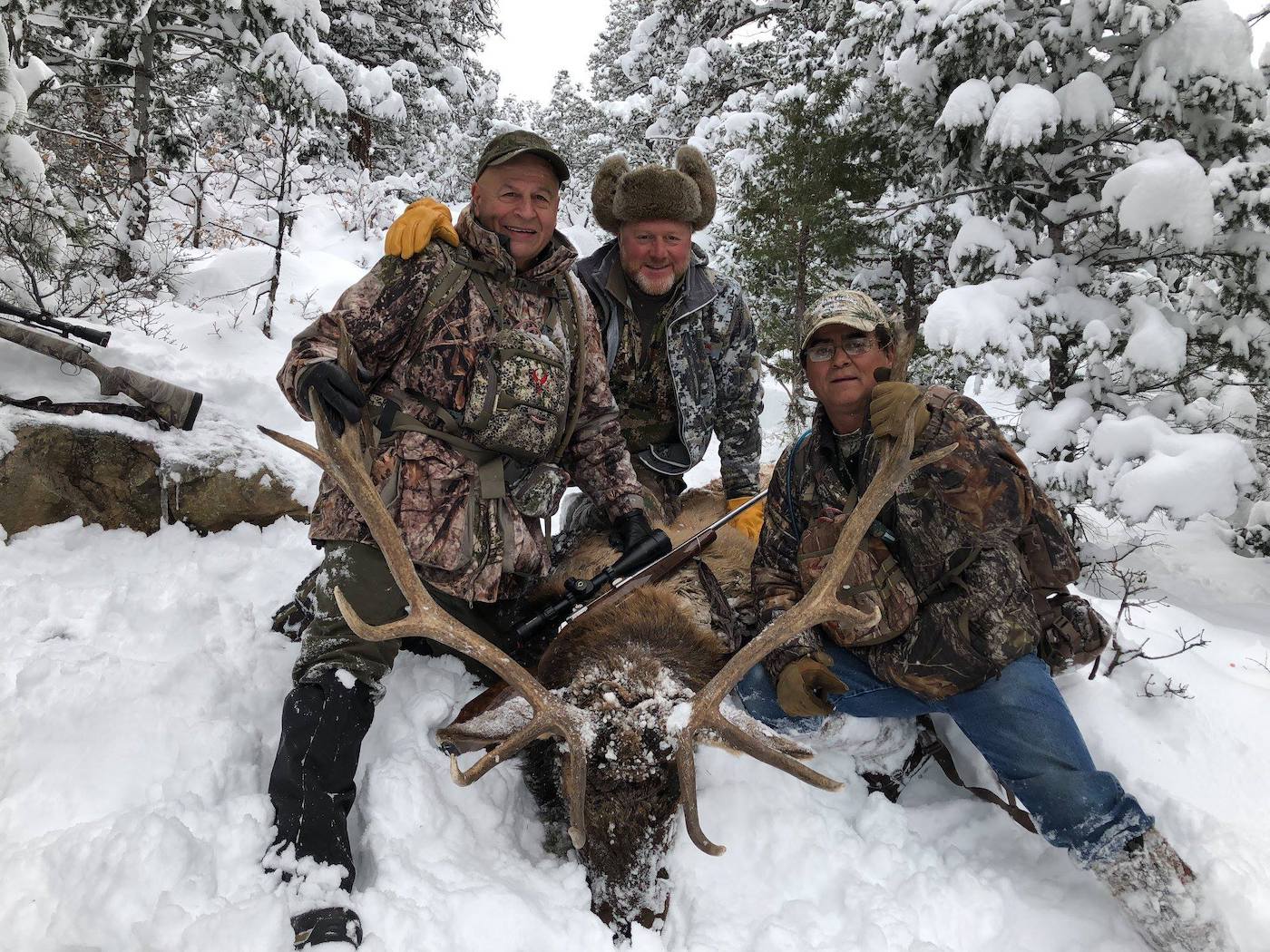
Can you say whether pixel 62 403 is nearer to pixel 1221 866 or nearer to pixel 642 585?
pixel 642 585

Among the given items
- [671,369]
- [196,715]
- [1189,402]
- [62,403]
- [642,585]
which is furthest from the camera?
[1189,402]

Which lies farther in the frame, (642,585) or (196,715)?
(642,585)

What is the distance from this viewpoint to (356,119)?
1329cm

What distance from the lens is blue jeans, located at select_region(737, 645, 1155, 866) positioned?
229 centimetres

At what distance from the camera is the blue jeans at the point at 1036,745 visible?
2293 mm

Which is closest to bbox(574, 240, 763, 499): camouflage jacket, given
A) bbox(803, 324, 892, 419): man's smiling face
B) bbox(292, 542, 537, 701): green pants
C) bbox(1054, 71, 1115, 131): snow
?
bbox(803, 324, 892, 419): man's smiling face

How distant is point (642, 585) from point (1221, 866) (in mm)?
2282

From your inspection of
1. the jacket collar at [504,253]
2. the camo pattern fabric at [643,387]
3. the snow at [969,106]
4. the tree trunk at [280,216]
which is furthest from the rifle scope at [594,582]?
the tree trunk at [280,216]

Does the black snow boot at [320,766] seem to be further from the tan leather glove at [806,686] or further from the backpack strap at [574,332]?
the tan leather glove at [806,686]

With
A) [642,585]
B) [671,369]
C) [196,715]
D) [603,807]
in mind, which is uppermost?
[671,369]

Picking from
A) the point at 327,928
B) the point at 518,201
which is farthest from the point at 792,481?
the point at 327,928

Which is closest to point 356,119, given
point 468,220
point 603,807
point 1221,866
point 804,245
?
point 804,245

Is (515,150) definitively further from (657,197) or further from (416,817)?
(416,817)

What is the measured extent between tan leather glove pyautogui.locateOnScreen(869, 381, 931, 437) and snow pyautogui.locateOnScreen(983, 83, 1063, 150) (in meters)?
3.09
